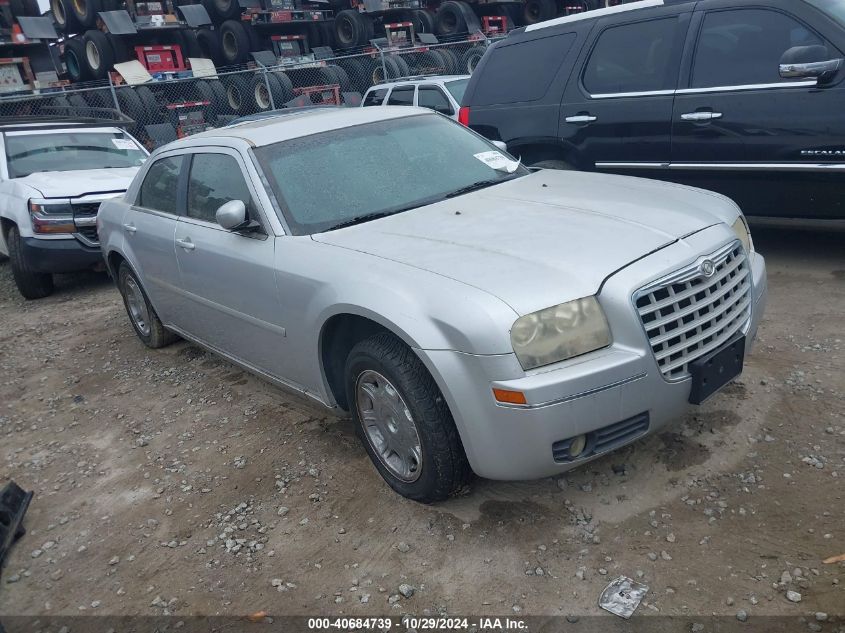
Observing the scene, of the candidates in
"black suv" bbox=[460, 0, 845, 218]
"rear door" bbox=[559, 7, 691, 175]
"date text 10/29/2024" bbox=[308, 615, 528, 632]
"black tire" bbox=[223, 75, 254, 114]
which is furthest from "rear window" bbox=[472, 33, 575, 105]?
"black tire" bbox=[223, 75, 254, 114]

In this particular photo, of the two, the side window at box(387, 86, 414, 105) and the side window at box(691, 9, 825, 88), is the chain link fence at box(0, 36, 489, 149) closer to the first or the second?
the side window at box(387, 86, 414, 105)

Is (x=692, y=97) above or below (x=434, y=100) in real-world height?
above

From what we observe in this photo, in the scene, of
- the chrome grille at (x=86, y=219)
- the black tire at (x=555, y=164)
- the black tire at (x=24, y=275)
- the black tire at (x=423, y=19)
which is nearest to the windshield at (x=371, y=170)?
the black tire at (x=555, y=164)

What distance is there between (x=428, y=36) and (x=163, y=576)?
17.1 metres

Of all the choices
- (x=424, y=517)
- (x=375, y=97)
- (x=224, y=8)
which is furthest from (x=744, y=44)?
(x=224, y=8)

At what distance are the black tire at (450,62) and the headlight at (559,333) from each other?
46.3 feet

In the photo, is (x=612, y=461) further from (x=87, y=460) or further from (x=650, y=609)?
(x=87, y=460)

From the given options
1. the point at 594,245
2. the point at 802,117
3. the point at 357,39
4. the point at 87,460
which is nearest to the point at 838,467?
the point at 594,245

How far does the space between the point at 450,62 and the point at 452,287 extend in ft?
47.0

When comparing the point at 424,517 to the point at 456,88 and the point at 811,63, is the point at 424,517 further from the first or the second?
the point at 456,88

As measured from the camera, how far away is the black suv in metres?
4.66

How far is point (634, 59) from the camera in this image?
555cm

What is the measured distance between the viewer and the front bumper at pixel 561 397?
8.19 ft

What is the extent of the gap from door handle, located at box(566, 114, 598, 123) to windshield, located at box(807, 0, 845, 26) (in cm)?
165
